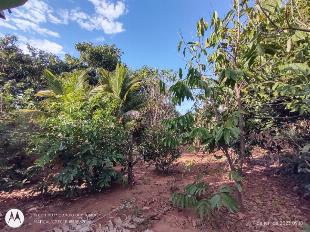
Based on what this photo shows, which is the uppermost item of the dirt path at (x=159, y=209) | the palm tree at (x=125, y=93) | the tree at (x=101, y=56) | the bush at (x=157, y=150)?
the tree at (x=101, y=56)

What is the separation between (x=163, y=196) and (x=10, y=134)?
3787 mm

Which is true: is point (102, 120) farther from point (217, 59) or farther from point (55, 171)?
point (217, 59)

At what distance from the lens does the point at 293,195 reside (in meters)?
6.25

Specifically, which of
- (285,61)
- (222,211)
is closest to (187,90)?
(285,61)

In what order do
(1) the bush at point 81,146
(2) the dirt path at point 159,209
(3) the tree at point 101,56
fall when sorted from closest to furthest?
(2) the dirt path at point 159,209, (1) the bush at point 81,146, (3) the tree at point 101,56

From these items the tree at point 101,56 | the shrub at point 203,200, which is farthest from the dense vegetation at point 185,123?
the tree at point 101,56

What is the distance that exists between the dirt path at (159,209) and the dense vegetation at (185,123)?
0.34 meters

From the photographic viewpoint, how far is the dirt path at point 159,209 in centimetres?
506

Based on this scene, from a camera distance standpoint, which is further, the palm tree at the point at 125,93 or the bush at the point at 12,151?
the palm tree at the point at 125,93

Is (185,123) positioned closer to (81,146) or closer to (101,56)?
(81,146)

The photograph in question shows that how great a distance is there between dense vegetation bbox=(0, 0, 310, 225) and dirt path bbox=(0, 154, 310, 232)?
336 mm

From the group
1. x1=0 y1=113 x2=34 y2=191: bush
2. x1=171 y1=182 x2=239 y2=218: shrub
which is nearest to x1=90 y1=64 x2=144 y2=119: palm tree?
x1=0 y1=113 x2=34 y2=191: bush

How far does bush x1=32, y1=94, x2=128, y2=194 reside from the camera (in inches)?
245

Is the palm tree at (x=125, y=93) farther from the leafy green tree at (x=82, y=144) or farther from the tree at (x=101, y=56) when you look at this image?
the tree at (x=101, y=56)
